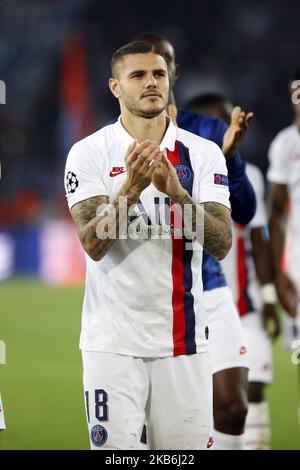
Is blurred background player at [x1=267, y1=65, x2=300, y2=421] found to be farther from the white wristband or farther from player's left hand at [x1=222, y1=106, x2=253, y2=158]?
player's left hand at [x1=222, y1=106, x2=253, y2=158]

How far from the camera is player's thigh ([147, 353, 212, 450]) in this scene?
3.96 meters

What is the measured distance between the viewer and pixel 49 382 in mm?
9273

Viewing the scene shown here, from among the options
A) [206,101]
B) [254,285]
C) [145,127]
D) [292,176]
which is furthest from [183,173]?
[292,176]

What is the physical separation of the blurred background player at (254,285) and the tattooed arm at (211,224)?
1996mm

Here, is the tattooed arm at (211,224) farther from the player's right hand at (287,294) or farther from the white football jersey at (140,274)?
the player's right hand at (287,294)

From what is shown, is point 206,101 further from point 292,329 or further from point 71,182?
point 71,182

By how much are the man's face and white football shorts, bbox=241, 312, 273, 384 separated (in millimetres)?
2531

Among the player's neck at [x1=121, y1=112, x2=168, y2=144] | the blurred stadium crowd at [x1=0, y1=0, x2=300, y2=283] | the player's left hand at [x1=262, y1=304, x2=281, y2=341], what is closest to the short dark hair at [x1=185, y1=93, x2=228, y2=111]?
the player's left hand at [x1=262, y1=304, x2=281, y2=341]

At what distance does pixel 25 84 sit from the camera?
25.8 metres

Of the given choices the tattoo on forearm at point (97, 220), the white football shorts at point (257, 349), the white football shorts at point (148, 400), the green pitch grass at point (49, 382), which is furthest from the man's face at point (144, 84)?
the green pitch grass at point (49, 382)

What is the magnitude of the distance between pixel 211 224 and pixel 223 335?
137cm

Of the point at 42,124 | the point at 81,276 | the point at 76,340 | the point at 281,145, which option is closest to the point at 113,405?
the point at 281,145

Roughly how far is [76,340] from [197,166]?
26.5 ft

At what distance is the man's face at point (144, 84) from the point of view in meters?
3.95
